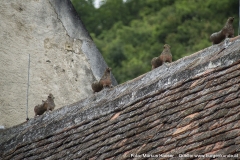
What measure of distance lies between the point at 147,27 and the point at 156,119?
2868cm

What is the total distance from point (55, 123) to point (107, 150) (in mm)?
1488

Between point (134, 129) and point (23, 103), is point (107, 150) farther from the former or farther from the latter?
point (23, 103)

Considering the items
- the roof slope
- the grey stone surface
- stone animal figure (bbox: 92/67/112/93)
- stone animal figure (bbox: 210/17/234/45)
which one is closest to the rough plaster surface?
the grey stone surface

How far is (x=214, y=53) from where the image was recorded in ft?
25.7

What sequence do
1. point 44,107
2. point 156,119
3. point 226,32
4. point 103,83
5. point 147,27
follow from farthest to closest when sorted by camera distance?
point 147,27 → point 44,107 → point 103,83 → point 226,32 → point 156,119

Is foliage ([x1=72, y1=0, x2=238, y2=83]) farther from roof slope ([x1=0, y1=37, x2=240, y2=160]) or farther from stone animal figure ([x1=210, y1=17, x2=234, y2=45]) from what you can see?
stone animal figure ([x1=210, y1=17, x2=234, y2=45])

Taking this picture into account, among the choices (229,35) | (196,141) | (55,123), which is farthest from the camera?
(55,123)

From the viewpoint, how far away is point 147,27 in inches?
1414

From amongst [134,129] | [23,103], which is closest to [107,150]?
[134,129]

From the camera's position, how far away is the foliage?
31703mm

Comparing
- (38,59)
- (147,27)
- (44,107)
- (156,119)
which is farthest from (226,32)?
(147,27)

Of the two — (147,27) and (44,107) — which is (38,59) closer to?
(44,107)

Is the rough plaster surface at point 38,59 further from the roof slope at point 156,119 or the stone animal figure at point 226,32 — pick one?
the stone animal figure at point 226,32

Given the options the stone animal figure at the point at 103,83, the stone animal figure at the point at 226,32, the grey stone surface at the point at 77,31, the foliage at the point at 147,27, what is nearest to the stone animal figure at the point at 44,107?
the stone animal figure at the point at 103,83
